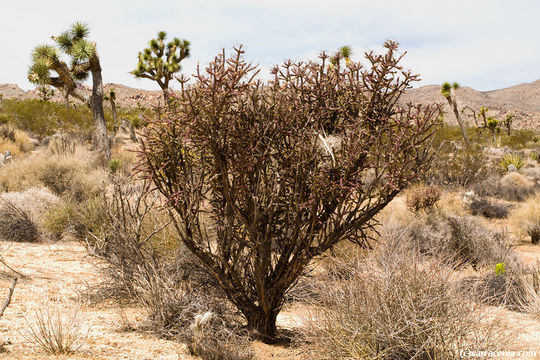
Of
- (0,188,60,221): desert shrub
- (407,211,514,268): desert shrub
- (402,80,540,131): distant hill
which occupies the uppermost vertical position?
(402,80,540,131): distant hill

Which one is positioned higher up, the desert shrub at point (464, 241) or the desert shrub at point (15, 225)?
the desert shrub at point (15, 225)

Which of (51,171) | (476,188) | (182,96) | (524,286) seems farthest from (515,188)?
(182,96)

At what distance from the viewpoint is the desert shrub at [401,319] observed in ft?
12.5

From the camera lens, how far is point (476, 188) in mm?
18891

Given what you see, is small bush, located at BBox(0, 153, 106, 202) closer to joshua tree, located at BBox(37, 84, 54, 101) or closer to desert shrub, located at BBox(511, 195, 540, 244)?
desert shrub, located at BBox(511, 195, 540, 244)

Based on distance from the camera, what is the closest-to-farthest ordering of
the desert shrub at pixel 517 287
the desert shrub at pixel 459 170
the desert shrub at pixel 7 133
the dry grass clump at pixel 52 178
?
the desert shrub at pixel 517 287, the dry grass clump at pixel 52 178, the desert shrub at pixel 459 170, the desert shrub at pixel 7 133

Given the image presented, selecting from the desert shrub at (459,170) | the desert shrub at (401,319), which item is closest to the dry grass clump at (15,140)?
the desert shrub at (459,170)

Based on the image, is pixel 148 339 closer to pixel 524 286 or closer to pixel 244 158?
pixel 244 158

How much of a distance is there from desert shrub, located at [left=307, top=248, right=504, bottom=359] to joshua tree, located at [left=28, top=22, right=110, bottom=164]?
58.7 feet

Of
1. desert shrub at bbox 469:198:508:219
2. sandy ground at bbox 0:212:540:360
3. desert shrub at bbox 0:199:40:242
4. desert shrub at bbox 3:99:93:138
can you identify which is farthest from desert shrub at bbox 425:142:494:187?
desert shrub at bbox 3:99:93:138

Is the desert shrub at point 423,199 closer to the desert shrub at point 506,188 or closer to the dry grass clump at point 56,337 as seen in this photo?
the desert shrub at point 506,188

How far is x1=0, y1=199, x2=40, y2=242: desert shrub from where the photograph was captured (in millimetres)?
9844

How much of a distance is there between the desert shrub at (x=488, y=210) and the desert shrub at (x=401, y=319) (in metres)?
13.0

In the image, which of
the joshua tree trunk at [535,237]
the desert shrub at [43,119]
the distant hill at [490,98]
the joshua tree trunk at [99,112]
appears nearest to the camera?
the joshua tree trunk at [535,237]
